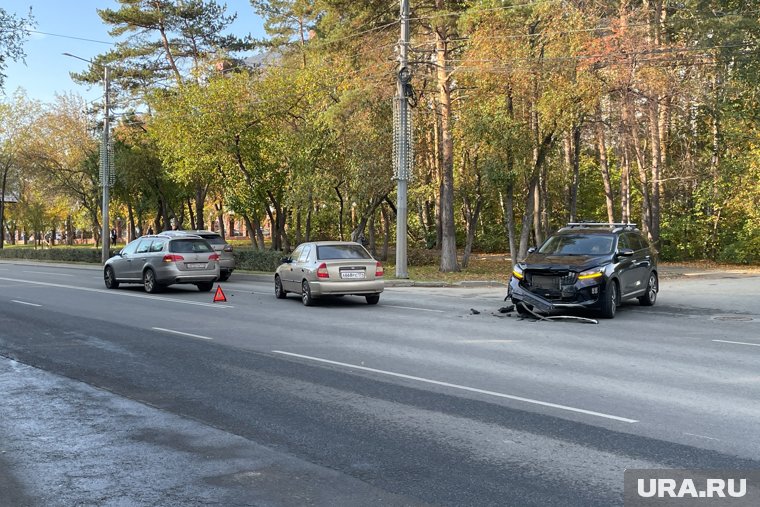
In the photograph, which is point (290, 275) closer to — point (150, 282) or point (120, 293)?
point (150, 282)

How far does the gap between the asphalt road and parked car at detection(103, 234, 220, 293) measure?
6.37 metres

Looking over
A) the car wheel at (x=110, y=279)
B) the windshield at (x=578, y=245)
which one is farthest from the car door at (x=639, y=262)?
the car wheel at (x=110, y=279)

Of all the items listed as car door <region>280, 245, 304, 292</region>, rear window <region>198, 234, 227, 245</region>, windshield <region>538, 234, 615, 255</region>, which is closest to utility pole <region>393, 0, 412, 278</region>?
rear window <region>198, 234, 227, 245</region>

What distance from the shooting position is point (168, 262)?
20.8 m

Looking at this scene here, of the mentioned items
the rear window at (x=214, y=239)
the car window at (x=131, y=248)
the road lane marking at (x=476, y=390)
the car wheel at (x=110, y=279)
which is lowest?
the road lane marking at (x=476, y=390)

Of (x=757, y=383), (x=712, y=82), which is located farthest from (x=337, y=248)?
(x=712, y=82)

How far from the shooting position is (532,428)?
21.3 feet

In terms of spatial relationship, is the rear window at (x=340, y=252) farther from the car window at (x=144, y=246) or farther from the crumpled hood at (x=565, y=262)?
the car window at (x=144, y=246)

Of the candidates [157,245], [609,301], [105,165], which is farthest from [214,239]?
[609,301]

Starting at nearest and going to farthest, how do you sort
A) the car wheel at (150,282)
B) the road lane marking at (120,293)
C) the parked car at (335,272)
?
1. the parked car at (335,272)
2. the road lane marking at (120,293)
3. the car wheel at (150,282)

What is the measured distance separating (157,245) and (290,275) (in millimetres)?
5234

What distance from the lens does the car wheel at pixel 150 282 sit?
2097 centimetres

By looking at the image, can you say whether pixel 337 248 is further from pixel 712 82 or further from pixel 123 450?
pixel 712 82

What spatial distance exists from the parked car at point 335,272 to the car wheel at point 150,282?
5.09 meters
